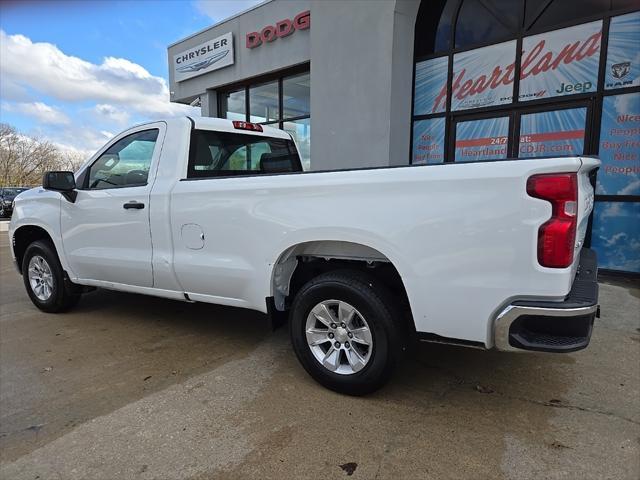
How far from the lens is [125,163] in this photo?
4246 mm

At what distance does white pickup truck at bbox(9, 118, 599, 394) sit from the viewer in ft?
7.46

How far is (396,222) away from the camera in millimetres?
2580

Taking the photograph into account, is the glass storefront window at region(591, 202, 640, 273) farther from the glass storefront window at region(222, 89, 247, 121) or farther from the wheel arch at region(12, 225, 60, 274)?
the glass storefront window at region(222, 89, 247, 121)

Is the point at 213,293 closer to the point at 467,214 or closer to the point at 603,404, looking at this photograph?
the point at 467,214

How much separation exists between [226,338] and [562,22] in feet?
22.5

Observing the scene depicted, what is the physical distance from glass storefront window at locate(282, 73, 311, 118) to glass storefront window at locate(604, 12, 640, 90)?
6.18 m

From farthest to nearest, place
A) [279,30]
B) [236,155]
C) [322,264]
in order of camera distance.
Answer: [279,30], [236,155], [322,264]

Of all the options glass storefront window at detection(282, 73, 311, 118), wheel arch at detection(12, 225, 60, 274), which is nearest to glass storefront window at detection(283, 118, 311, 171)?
glass storefront window at detection(282, 73, 311, 118)

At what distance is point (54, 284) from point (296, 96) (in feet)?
25.8

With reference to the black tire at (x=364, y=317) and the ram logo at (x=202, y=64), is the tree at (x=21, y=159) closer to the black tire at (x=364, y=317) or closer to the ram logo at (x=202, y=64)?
the ram logo at (x=202, y=64)

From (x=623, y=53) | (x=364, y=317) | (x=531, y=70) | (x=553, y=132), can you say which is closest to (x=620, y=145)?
(x=553, y=132)

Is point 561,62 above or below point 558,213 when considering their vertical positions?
above

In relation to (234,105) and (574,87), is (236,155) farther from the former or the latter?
(234,105)

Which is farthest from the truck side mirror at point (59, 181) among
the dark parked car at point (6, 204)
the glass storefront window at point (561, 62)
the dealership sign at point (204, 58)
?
the dark parked car at point (6, 204)
